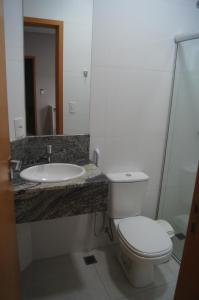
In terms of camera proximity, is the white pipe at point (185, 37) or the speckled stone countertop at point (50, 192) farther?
the white pipe at point (185, 37)

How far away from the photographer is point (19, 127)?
5.44ft

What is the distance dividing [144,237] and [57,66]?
4.60ft

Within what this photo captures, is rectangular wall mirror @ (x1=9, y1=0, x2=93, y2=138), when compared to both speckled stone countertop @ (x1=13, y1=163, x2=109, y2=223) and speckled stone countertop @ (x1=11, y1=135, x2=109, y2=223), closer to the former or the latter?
speckled stone countertop @ (x1=11, y1=135, x2=109, y2=223)

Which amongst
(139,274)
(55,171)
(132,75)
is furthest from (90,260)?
(132,75)

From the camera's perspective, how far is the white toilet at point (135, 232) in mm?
1543

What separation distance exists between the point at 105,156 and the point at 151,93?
664 millimetres

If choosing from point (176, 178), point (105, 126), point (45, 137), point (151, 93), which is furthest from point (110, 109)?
point (176, 178)

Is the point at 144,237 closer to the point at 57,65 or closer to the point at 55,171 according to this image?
the point at 55,171

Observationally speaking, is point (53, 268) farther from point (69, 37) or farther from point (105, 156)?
point (69, 37)

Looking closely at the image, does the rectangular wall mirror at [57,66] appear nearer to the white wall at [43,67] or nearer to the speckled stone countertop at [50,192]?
the white wall at [43,67]

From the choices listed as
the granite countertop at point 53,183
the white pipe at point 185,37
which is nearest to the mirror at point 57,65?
the granite countertop at point 53,183

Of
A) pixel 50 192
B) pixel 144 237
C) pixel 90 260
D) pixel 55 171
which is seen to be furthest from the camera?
pixel 90 260

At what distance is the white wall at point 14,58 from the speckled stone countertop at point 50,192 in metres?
0.21

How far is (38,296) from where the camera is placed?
1673 millimetres
